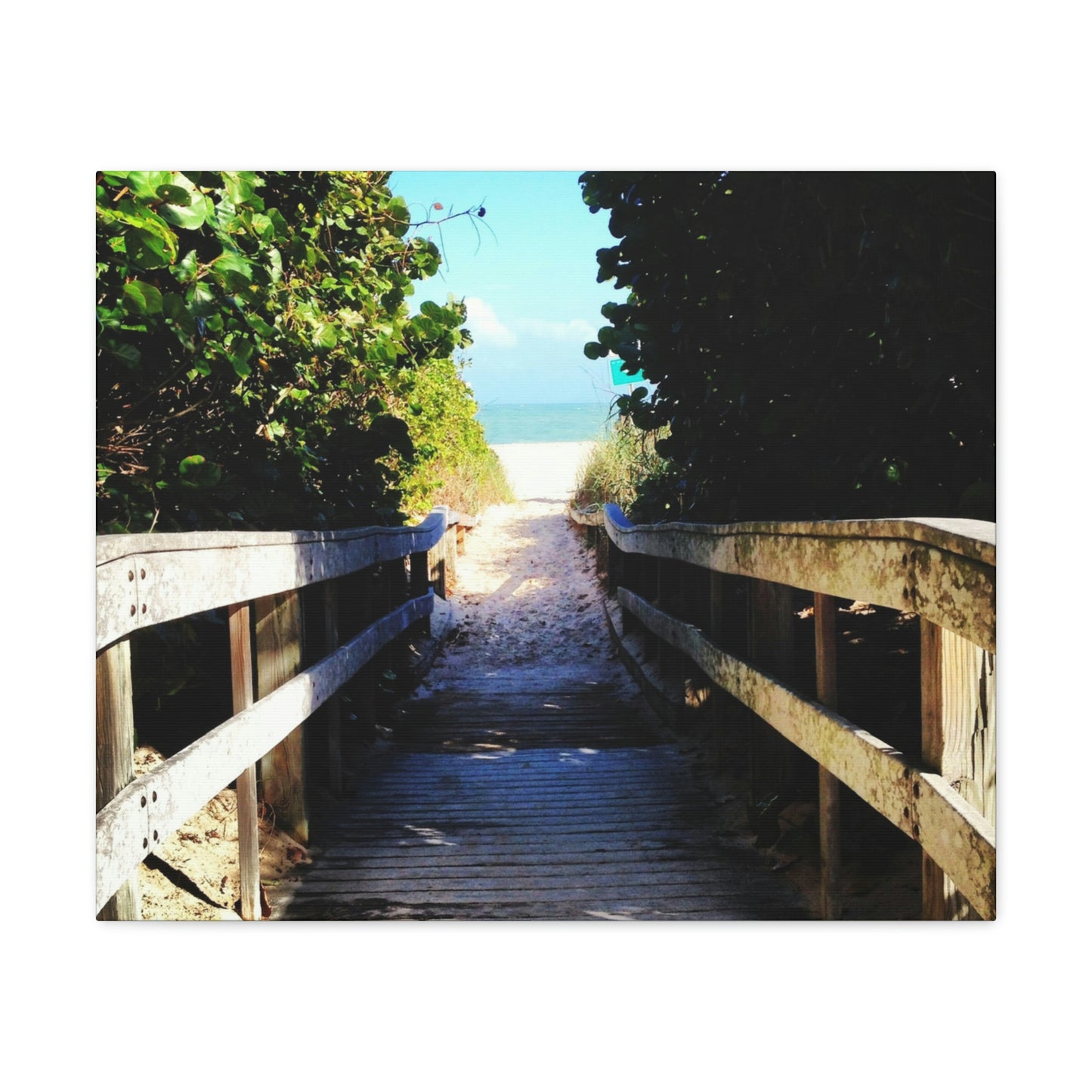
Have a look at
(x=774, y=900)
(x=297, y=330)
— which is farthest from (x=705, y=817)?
(x=297, y=330)

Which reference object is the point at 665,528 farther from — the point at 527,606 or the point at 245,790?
the point at 527,606

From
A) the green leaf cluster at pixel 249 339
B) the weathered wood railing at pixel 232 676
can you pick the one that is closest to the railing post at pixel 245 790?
the weathered wood railing at pixel 232 676

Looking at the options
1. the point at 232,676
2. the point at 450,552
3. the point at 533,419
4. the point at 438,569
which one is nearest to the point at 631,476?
the point at 438,569

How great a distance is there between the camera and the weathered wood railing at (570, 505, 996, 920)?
167 centimetres

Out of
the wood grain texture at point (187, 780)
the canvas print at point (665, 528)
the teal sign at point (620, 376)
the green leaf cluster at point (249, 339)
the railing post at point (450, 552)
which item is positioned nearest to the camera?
the wood grain texture at point (187, 780)

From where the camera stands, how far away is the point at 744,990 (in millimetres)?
2271

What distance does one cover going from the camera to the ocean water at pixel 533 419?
405cm

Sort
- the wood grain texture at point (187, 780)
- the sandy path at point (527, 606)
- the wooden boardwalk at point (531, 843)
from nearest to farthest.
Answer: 1. the wood grain texture at point (187, 780)
2. the wooden boardwalk at point (531, 843)
3. the sandy path at point (527, 606)

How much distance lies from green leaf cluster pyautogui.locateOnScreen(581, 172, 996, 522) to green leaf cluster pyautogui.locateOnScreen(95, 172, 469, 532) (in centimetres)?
72

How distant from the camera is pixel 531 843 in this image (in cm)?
285

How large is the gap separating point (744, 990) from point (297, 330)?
95.5 inches

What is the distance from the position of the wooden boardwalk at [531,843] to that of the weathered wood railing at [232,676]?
0.71ft

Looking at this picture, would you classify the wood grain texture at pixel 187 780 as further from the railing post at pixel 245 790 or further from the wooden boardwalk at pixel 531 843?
the wooden boardwalk at pixel 531 843
